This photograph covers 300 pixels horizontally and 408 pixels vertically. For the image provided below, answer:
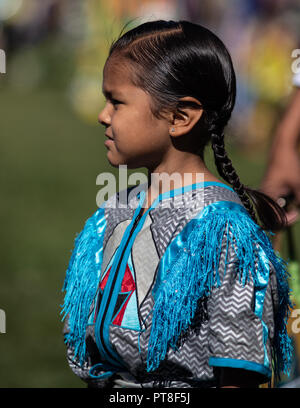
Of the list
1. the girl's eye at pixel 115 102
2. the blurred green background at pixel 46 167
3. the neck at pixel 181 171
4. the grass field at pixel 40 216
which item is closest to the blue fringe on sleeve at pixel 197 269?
the neck at pixel 181 171

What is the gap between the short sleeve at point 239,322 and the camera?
5.92 ft

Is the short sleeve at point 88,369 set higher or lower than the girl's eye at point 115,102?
lower

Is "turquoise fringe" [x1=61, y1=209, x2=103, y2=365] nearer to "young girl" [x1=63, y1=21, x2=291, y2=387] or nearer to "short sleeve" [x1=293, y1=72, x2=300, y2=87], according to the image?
"young girl" [x1=63, y1=21, x2=291, y2=387]

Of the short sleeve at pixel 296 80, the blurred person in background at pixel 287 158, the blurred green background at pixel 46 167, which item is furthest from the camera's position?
the blurred green background at pixel 46 167

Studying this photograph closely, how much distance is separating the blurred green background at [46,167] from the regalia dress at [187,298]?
0.75 m

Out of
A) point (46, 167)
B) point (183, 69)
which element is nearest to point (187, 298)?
point (183, 69)

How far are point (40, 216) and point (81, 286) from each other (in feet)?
15.8

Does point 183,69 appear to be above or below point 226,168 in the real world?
above

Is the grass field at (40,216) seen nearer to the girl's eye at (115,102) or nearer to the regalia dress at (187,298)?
the regalia dress at (187,298)

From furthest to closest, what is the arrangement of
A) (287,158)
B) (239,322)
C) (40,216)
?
(40,216), (287,158), (239,322)

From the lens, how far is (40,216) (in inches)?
271

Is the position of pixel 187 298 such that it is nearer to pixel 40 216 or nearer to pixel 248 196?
pixel 248 196

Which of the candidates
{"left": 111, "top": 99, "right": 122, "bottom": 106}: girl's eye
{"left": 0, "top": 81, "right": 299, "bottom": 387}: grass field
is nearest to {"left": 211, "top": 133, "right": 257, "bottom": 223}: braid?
{"left": 111, "top": 99, "right": 122, "bottom": 106}: girl's eye

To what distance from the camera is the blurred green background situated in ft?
14.3
